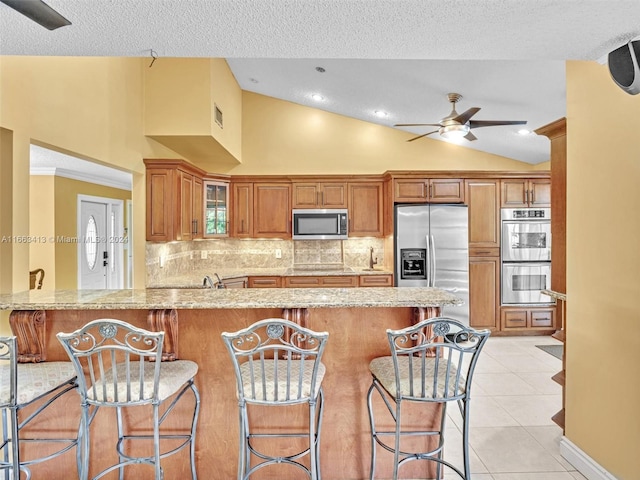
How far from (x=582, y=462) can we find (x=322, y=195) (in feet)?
13.1

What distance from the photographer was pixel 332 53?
76.2 inches

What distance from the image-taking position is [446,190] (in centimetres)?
503

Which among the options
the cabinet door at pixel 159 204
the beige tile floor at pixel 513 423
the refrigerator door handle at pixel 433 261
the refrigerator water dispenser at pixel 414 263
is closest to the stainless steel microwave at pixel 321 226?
the refrigerator water dispenser at pixel 414 263

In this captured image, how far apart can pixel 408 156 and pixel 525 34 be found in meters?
3.96

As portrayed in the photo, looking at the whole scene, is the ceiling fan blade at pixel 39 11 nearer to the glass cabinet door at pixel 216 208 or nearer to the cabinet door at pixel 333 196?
the glass cabinet door at pixel 216 208

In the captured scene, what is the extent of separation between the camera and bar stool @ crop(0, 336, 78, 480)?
5.39 ft

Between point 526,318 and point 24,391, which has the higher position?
point 24,391

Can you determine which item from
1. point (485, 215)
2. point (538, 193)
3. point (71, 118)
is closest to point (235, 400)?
point (71, 118)

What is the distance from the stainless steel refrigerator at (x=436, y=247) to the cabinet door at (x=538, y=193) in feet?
3.36

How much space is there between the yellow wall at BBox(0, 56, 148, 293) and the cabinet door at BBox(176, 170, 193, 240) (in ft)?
1.31

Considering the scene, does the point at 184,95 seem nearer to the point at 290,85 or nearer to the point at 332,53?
the point at 290,85

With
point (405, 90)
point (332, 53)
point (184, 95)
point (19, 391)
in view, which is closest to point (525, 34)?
point (332, 53)

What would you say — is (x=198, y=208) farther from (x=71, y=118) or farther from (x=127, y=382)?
(x=127, y=382)

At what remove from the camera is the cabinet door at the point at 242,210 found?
533cm
